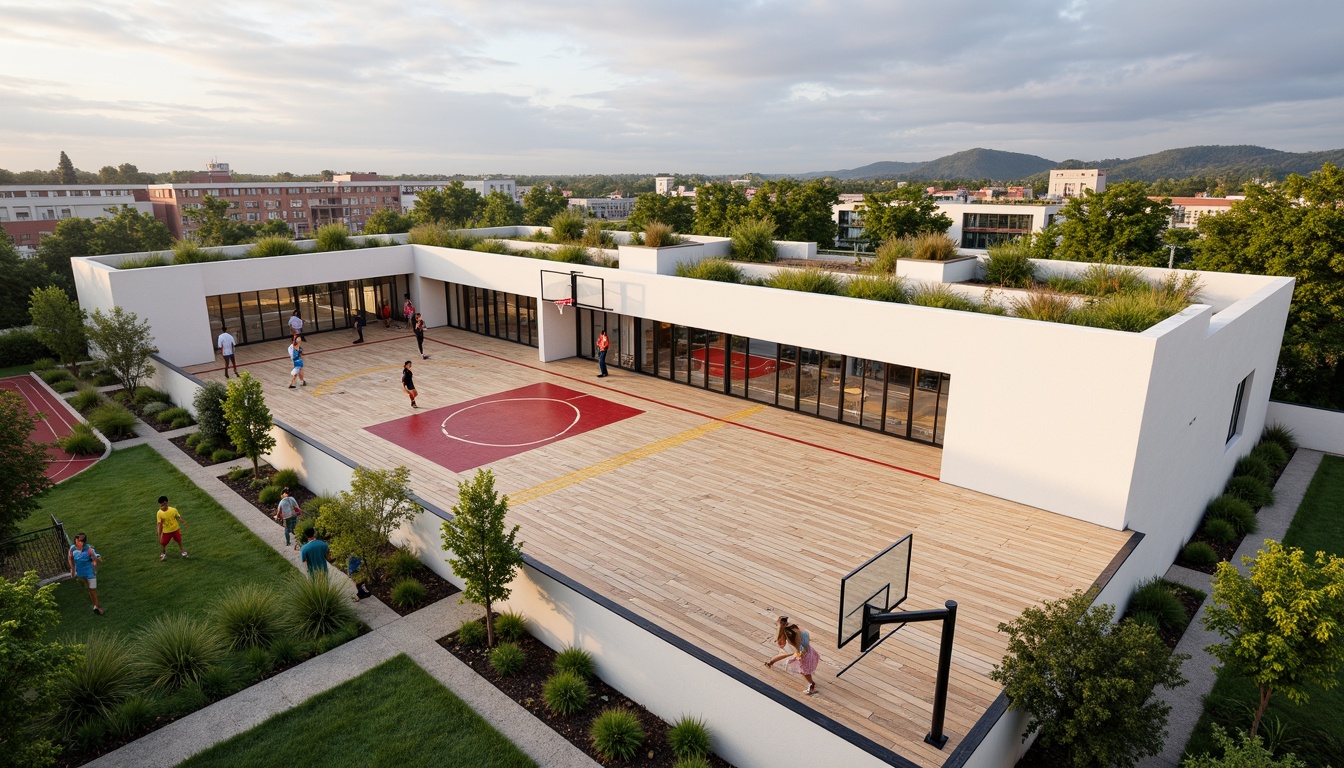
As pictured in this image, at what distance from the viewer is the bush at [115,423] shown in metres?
18.3

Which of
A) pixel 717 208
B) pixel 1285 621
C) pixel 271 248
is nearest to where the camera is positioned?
pixel 1285 621

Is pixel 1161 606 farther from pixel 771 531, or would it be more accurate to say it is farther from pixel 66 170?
pixel 66 170

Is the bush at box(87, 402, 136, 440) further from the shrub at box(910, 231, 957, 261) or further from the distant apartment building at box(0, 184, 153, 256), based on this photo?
the distant apartment building at box(0, 184, 153, 256)

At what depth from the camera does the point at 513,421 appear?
18000 mm

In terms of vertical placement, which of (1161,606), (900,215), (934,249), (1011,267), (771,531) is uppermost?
(900,215)

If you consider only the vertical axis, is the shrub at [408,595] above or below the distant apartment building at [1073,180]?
below

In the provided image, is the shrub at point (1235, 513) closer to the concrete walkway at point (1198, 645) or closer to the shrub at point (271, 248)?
the concrete walkway at point (1198, 645)

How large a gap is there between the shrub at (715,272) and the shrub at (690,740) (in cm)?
1317

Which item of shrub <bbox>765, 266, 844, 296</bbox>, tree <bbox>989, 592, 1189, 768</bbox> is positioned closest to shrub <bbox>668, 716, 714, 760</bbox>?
tree <bbox>989, 592, 1189, 768</bbox>

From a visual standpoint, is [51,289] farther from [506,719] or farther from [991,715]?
[991,715]

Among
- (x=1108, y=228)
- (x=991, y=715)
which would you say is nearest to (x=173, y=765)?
(x=991, y=715)

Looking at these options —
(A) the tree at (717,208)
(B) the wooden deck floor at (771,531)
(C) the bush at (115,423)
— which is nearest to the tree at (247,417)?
(B) the wooden deck floor at (771,531)

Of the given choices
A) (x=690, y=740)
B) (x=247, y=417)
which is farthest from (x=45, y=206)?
(x=690, y=740)

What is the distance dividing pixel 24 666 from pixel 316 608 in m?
4.35
